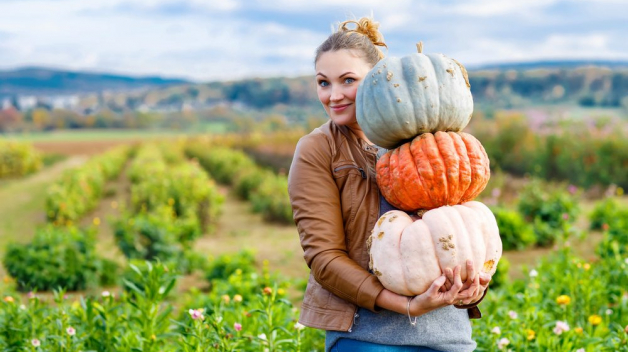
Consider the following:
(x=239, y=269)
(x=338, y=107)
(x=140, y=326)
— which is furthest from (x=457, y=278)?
(x=239, y=269)

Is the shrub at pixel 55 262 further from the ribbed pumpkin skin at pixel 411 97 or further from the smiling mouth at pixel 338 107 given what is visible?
the ribbed pumpkin skin at pixel 411 97

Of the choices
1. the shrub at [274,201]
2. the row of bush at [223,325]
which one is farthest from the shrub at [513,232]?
the shrub at [274,201]

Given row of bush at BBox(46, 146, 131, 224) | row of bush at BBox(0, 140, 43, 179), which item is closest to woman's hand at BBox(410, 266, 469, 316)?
row of bush at BBox(46, 146, 131, 224)

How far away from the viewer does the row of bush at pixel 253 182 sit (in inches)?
489

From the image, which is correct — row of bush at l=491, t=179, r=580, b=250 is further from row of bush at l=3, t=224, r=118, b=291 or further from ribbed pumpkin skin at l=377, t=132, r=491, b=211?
ribbed pumpkin skin at l=377, t=132, r=491, b=211

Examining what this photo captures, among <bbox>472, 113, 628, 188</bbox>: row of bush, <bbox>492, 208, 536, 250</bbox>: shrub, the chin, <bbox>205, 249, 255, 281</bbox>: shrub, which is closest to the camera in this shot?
the chin

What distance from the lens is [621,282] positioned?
4551mm

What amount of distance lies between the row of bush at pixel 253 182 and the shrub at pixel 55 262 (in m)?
5.29

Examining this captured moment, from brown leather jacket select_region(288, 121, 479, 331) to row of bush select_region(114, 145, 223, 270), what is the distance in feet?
14.1

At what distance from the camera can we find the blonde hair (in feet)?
6.90

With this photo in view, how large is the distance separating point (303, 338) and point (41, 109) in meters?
67.4

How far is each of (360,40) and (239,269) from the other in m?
4.25

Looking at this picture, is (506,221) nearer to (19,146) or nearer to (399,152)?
(399,152)

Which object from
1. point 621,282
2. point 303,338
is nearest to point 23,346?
point 303,338
